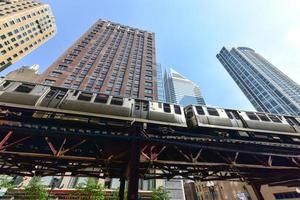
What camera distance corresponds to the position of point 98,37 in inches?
2335

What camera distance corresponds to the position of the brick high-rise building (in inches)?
1545

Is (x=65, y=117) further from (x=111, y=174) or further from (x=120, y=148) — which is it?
(x=111, y=174)

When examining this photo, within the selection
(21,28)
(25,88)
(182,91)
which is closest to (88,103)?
(25,88)

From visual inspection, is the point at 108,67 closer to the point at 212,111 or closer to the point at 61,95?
the point at 61,95

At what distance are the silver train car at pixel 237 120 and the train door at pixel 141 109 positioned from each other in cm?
312

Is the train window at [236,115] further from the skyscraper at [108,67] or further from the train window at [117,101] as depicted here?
the skyscraper at [108,67]

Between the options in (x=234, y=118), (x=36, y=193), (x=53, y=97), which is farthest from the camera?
(x=36, y=193)

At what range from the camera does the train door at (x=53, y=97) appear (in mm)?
10430

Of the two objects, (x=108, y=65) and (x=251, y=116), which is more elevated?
(x=108, y=65)

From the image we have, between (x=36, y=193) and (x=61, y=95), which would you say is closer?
(x=61, y=95)

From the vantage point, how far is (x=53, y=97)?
1091 centimetres

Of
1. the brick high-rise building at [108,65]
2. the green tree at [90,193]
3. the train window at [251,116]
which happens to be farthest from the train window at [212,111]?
the brick high-rise building at [108,65]

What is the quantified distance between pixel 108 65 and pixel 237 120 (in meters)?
41.0

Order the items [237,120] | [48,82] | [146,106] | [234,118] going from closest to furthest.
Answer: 1. [146,106]
2. [237,120]
3. [234,118]
4. [48,82]
